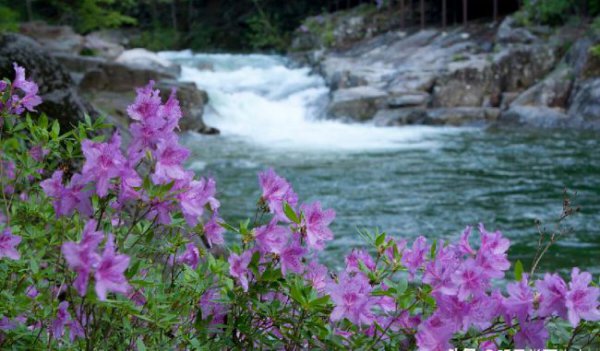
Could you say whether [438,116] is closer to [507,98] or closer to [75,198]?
[507,98]

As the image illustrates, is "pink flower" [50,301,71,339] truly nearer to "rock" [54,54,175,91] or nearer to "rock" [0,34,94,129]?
"rock" [0,34,94,129]

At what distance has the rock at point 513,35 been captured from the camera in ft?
57.1

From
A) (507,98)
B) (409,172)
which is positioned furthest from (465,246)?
(507,98)

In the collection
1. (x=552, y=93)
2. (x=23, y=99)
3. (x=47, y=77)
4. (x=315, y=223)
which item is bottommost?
(x=552, y=93)

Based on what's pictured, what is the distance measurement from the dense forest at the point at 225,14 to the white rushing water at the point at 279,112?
3620mm

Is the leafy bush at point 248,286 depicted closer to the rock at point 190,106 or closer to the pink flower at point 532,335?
the pink flower at point 532,335

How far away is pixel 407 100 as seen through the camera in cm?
1569

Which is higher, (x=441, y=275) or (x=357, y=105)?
(x=441, y=275)

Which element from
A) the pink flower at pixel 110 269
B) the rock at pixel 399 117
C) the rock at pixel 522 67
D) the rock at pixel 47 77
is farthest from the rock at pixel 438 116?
the pink flower at pixel 110 269

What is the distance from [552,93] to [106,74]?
933 centimetres

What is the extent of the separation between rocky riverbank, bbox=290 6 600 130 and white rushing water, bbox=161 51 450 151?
653 mm

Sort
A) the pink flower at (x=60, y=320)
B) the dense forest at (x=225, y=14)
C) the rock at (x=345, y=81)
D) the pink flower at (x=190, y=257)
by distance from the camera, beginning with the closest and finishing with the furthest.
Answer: the pink flower at (x=60, y=320)
the pink flower at (x=190, y=257)
the rock at (x=345, y=81)
the dense forest at (x=225, y=14)

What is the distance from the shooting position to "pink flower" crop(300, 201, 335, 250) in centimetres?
135

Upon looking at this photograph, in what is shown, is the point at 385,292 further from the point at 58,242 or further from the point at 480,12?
the point at 480,12
